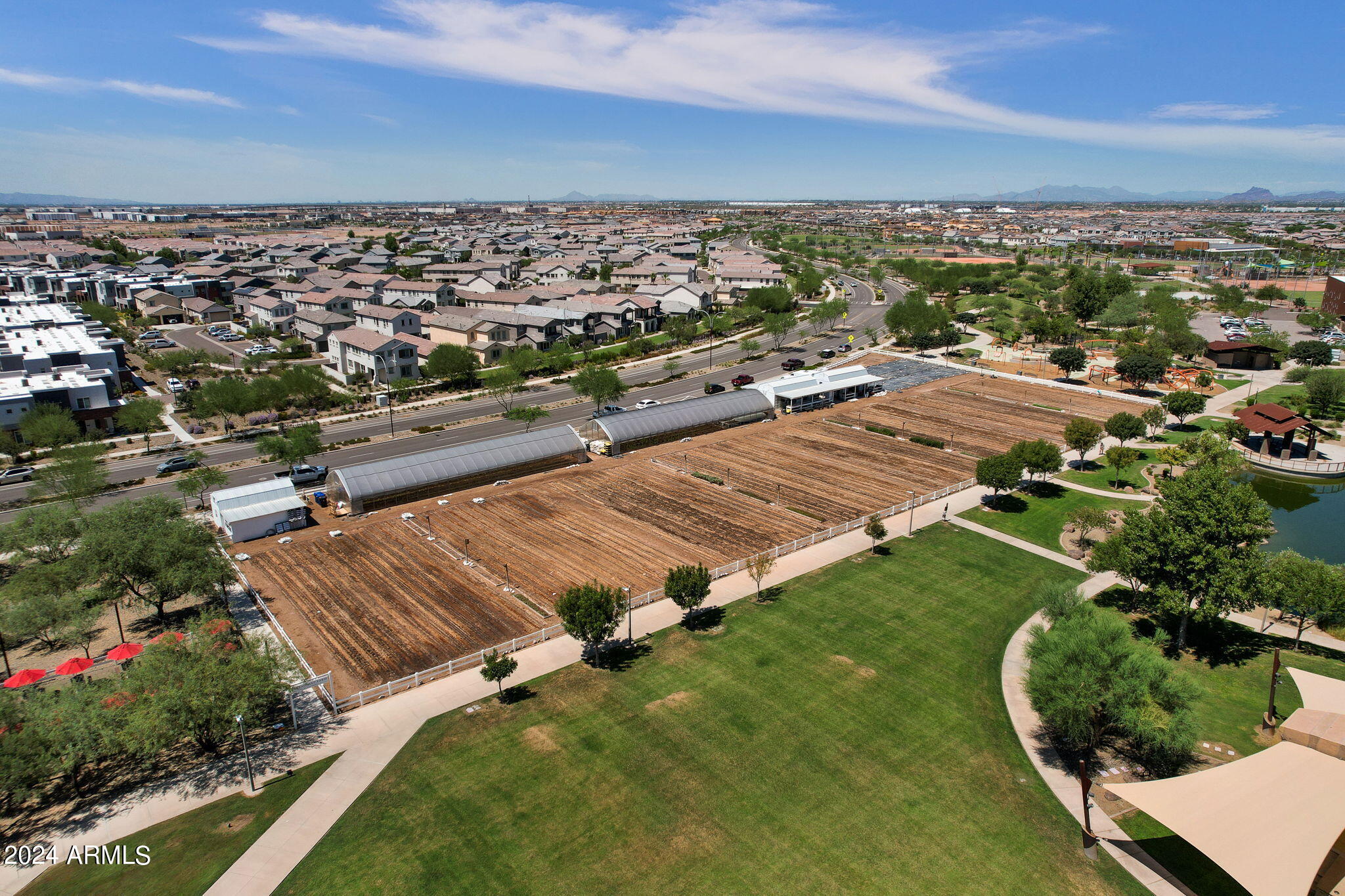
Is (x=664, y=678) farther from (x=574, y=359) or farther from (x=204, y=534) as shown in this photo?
(x=574, y=359)

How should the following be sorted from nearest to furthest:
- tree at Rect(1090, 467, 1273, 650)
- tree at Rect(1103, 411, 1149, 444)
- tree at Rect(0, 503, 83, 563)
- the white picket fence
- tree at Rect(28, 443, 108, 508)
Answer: the white picket fence < tree at Rect(1090, 467, 1273, 650) < tree at Rect(0, 503, 83, 563) < tree at Rect(28, 443, 108, 508) < tree at Rect(1103, 411, 1149, 444)

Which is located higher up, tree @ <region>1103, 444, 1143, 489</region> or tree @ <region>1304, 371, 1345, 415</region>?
tree @ <region>1304, 371, 1345, 415</region>

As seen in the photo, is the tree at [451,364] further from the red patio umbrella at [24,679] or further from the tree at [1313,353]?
the tree at [1313,353]

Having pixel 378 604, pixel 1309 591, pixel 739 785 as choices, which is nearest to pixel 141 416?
pixel 378 604

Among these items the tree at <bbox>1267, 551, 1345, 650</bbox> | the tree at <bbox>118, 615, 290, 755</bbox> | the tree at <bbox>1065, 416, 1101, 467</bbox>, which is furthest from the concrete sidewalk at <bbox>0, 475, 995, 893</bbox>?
the tree at <bbox>1065, 416, 1101, 467</bbox>

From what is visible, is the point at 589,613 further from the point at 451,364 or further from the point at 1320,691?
the point at 451,364

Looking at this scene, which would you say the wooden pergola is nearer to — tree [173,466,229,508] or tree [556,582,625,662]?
tree [556,582,625,662]

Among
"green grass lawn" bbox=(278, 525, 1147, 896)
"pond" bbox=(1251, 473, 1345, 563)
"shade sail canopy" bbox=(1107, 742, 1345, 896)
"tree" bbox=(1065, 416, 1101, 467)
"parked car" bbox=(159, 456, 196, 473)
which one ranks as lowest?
"pond" bbox=(1251, 473, 1345, 563)
